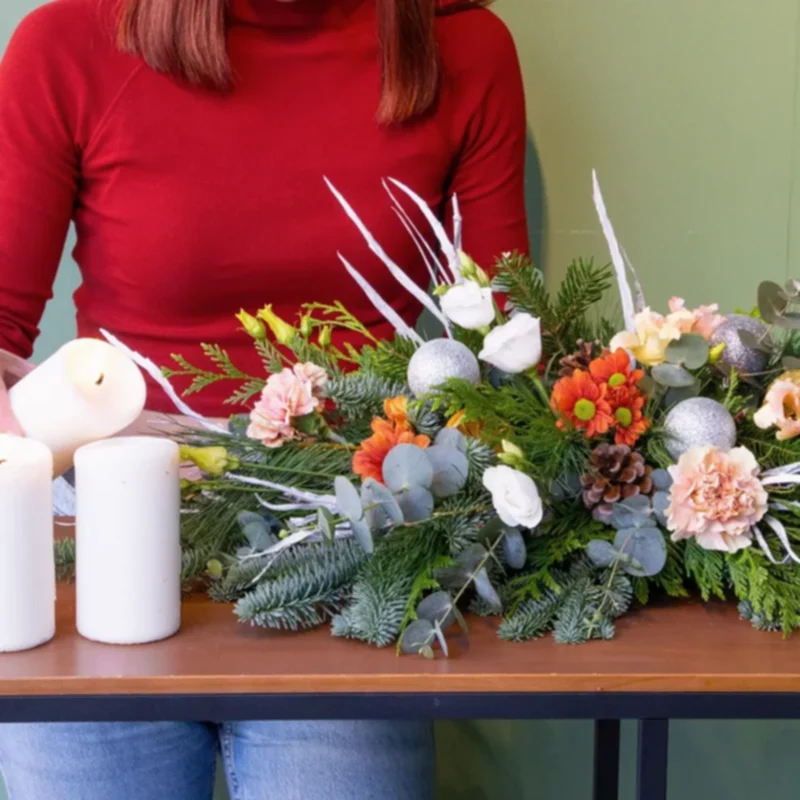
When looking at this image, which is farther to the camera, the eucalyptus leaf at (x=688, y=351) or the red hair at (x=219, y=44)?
the red hair at (x=219, y=44)

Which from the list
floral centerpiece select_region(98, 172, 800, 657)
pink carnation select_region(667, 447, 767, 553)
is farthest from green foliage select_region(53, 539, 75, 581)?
pink carnation select_region(667, 447, 767, 553)

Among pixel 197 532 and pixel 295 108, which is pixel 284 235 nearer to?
pixel 295 108

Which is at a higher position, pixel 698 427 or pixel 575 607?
pixel 698 427

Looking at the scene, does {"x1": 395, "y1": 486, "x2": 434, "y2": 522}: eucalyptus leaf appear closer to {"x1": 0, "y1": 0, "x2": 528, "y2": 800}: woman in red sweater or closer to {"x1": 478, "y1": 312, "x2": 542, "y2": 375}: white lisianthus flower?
{"x1": 478, "y1": 312, "x2": 542, "y2": 375}: white lisianthus flower

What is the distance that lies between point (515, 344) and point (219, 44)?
632 mm

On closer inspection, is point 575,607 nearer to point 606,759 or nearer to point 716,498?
point 716,498

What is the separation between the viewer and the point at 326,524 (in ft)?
2.07

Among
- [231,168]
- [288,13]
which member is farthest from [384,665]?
[288,13]

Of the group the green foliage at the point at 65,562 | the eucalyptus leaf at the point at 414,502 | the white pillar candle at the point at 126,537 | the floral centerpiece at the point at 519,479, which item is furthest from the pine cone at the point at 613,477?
the green foliage at the point at 65,562

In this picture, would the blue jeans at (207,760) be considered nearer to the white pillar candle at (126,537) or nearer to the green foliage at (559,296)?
the white pillar candle at (126,537)

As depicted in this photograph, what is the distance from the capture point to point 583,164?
1.34 metres

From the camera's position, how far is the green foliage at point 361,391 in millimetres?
729

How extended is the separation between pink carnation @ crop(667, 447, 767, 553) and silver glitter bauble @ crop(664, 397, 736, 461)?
2 centimetres

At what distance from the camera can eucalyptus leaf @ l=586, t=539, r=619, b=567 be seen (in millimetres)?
664
